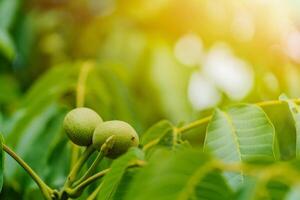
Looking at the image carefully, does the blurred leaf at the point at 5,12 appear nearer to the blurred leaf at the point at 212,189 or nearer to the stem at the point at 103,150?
the stem at the point at 103,150

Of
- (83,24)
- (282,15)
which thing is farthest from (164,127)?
(83,24)

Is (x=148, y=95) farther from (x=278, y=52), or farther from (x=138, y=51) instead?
(x=278, y=52)

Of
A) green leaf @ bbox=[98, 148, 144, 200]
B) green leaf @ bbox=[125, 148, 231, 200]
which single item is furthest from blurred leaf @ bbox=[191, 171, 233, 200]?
green leaf @ bbox=[98, 148, 144, 200]

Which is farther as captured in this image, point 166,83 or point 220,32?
point 220,32

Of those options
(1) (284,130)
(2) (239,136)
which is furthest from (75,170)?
(1) (284,130)

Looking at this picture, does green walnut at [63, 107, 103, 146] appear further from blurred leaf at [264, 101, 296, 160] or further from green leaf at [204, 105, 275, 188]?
blurred leaf at [264, 101, 296, 160]

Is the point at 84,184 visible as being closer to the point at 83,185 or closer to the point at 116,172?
the point at 83,185

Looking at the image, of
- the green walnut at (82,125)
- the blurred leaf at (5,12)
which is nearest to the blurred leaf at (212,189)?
the green walnut at (82,125)
